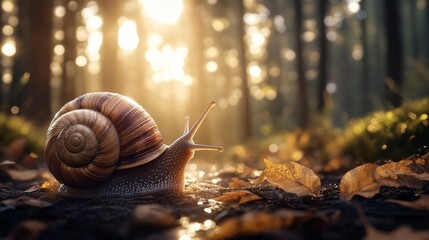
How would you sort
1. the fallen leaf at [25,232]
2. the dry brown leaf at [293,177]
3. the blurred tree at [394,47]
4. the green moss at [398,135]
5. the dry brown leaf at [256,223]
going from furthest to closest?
the blurred tree at [394,47], the green moss at [398,135], the dry brown leaf at [293,177], the fallen leaf at [25,232], the dry brown leaf at [256,223]

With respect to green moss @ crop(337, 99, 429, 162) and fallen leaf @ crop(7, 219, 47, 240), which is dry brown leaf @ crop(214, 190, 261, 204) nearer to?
fallen leaf @ crop(7, 219, 47, 240)

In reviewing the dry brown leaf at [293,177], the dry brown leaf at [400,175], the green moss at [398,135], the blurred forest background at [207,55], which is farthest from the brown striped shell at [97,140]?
the blurred forest background at [207,55]

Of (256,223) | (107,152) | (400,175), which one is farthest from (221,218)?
(107,152)

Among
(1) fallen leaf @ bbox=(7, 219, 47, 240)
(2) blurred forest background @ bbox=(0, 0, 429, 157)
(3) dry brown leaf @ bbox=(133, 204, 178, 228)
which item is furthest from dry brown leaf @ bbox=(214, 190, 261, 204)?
(2) blurred forest background @ bbox=(0, 0, 429, 157)

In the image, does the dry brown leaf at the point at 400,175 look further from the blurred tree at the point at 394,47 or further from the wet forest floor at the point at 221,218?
the blurred tree at the point at 394,47

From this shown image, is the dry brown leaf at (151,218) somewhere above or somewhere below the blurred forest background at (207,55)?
below

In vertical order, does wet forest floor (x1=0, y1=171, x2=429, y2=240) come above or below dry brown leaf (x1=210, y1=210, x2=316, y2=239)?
below
